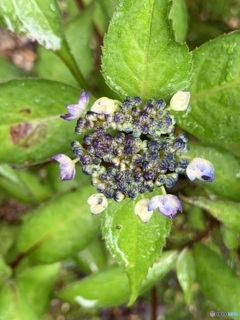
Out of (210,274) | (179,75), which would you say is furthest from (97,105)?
(210,274)

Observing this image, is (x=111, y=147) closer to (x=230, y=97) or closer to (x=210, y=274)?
(x=230, y=97)

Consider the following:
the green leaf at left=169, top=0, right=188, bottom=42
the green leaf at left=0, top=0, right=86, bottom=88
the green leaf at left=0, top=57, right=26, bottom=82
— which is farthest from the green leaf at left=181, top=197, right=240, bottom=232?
the green leaf at left=0, top=57, right=26, bottom=82

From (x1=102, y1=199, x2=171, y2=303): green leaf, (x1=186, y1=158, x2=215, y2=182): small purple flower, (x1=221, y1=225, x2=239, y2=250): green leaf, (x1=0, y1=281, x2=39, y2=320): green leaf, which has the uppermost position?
(x1=186, y1=158, x2=215, y2=182): small purple flower

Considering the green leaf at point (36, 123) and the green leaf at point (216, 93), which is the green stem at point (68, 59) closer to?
the green leaf at point (36, 123)

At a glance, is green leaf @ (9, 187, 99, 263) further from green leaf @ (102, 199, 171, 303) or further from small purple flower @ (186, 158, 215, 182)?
small purple flower @ (186, 158, 215, 182)

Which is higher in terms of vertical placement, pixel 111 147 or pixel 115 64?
pixel 115 64

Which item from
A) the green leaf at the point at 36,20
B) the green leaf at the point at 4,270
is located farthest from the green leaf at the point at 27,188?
the green leaf at the point at 36,20

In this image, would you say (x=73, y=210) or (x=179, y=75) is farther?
(x=73, y=210)
